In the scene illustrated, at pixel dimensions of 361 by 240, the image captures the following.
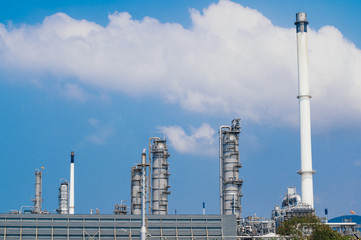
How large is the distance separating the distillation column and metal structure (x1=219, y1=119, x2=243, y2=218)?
8.11 metres

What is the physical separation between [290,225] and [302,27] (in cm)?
2769

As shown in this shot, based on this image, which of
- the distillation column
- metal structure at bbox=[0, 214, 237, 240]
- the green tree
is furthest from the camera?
the distillation column

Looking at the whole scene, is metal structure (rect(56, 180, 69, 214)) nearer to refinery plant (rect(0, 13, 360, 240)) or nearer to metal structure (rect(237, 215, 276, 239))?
refinery plant (rect(0, 13, 360, 240))

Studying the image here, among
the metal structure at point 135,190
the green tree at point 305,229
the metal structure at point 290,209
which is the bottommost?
the green tree at point 305,229

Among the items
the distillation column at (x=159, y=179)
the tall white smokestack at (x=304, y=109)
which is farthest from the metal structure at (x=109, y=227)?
the tall white smokestack at (x=304, y=109)

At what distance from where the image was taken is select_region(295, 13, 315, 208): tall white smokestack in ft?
249

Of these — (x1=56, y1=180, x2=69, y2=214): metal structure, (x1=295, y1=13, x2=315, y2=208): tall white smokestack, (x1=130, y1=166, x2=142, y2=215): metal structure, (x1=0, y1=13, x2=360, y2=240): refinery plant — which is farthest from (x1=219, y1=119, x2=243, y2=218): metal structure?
(x1=56, y1=180, x2=69, y2=214): metal structure

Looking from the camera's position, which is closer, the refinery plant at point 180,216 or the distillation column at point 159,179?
the refinery plant at point 180,216

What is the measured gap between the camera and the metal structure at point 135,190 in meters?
82.9

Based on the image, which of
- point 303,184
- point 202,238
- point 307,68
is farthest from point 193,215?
point 307,68

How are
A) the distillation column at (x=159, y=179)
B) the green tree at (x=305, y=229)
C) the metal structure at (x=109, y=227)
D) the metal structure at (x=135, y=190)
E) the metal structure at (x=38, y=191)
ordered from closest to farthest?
1. the green tree at (x=305, y=229)
2. the metal structure at (x=109, y=227)
3. the distillation column at (x=159, y=179)
4. the metal structure at (x=135, y=190)
5. the metal structure at (x=38, y=191)

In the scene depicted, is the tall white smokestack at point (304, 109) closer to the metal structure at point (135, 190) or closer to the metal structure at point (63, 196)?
the metal structure at point (135, 190)

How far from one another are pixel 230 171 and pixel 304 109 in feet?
40.5

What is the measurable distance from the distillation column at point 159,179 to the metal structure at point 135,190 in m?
3.81
